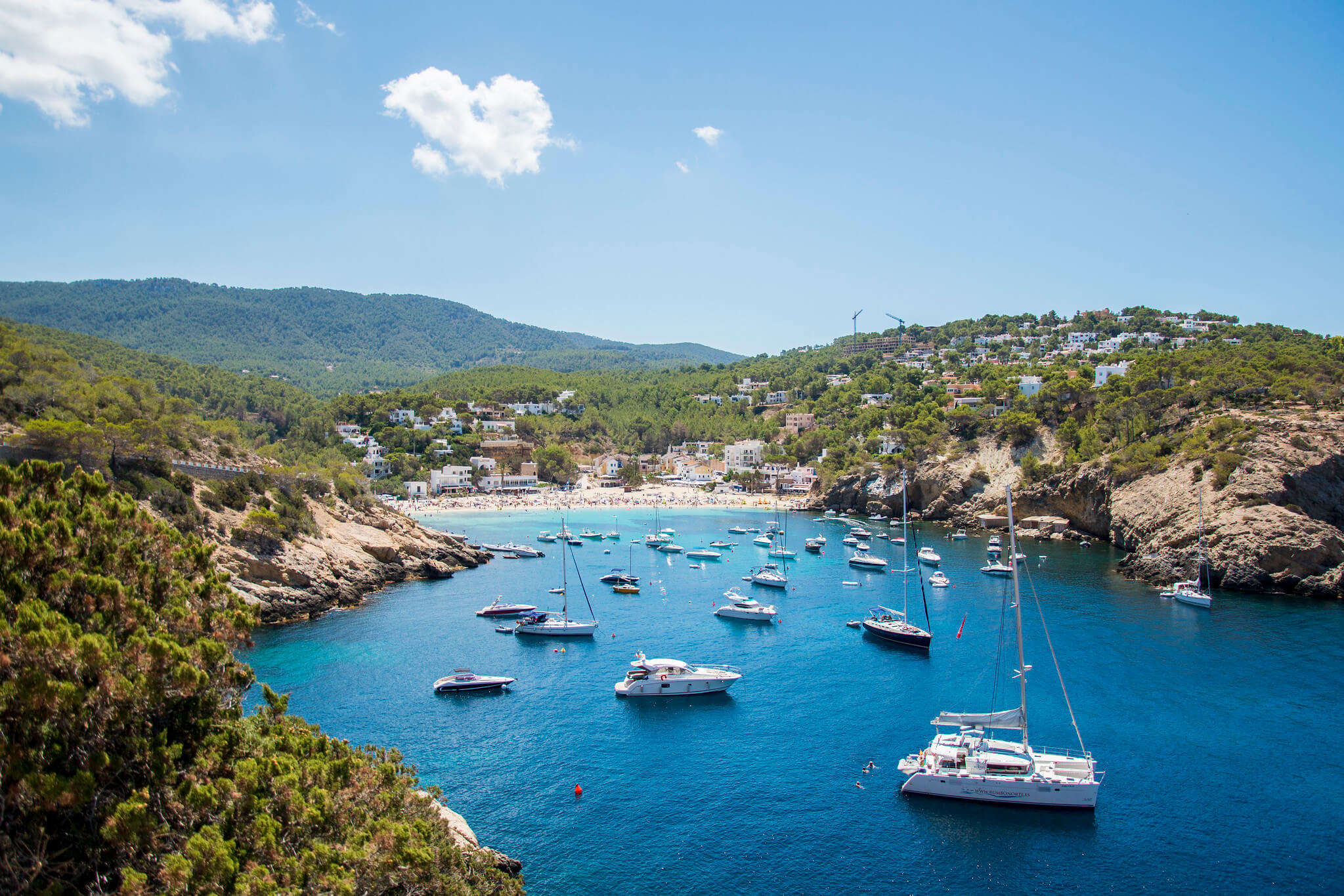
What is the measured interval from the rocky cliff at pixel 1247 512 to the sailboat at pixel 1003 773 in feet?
101

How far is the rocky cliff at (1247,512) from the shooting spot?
44.3 m

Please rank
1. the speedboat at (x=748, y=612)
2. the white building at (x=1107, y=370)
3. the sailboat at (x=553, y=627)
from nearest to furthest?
the sailboat at (x=553, y=627) → the speedboat at (x=748, y=612) → the white building at (x=1107, y=370)

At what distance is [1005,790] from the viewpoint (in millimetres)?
21594

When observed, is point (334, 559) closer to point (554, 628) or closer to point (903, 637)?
point (554, 628)

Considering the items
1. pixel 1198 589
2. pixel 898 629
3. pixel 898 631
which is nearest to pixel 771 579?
pixel 898 629

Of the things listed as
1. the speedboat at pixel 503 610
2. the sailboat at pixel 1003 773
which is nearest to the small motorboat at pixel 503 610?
the speedboat at pixel 503 610

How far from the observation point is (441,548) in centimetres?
5794

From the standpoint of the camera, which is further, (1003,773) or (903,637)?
(903,637)

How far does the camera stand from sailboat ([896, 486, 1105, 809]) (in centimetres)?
2134

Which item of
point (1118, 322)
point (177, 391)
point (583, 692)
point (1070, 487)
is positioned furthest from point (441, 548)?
point (1118, 322)

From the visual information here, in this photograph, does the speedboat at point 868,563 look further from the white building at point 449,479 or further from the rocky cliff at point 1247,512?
the white building at point 449,479

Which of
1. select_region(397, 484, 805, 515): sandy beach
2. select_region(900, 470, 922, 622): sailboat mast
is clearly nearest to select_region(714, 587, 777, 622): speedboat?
select_region(900, 470, 922, 622): sailboat mast

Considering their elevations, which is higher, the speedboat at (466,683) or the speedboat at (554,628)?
the speedboat at (554,628)

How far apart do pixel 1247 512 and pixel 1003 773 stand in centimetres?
3636
